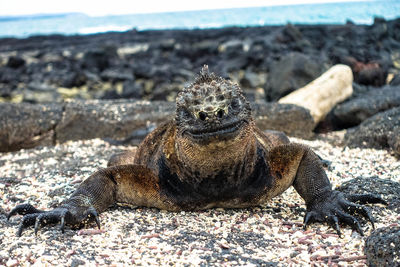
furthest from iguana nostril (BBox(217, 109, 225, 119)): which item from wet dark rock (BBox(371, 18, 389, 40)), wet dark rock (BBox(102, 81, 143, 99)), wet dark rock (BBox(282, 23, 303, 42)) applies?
wet dark rock (BBox(371, 18, 389, 40))

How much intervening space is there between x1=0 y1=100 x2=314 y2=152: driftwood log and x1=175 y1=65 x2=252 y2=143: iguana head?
4.39m

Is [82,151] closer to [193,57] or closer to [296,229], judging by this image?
[296,229]

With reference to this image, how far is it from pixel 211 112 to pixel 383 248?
1235 millimetres

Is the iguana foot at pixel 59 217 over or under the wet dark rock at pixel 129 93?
over

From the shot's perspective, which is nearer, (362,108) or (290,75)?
(362,108)

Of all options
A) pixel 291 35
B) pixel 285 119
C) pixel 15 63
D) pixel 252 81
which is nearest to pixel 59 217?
pixel 285 119

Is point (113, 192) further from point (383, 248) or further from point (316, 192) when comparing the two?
point (383, 248)

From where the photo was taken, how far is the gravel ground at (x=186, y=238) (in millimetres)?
2828

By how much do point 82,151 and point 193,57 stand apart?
1812 cm

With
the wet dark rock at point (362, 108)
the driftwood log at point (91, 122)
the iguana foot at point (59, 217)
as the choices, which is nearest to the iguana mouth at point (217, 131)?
the iguana foot at point (59, 217)

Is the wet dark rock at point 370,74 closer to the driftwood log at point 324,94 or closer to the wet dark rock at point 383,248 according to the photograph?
the driftwood log at point 324,94

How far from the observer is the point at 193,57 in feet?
79.2

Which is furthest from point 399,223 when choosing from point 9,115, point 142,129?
point 9,115

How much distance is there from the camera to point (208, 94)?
301cm
